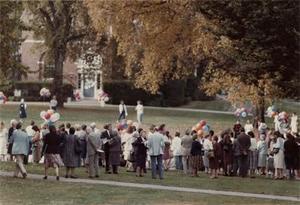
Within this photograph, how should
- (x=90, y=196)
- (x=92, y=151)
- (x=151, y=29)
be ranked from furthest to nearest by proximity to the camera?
(x=151, y=29) → (x=92, y=151) → (x=90, y=196)

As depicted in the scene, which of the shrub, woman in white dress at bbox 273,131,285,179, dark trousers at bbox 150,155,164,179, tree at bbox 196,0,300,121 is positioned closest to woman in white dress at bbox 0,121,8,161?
dark trousers at bbox 150,155,164,179

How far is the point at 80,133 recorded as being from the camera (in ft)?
71.1

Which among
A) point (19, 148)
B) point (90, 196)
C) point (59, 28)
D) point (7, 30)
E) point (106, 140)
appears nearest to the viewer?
point (90, 196)

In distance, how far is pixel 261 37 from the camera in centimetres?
2464

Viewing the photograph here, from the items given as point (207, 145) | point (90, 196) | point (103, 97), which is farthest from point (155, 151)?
point (103, 97)

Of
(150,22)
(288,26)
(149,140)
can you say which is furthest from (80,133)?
(150,22)

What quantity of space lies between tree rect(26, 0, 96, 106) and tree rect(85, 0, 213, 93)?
39.5 ft

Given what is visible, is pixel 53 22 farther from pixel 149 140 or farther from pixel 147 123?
pixel 149 140

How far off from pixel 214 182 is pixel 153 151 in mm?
2035

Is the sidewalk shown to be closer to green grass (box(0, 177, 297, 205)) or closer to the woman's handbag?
green grass (box(0, 177, 297, 205))

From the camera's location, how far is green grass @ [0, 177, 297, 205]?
16.6 meters

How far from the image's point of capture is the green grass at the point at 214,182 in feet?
66.0

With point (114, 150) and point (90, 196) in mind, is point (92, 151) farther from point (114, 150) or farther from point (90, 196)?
point (90, 196)

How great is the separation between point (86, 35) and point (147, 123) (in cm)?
1328
